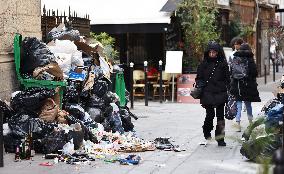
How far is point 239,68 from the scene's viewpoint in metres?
12.2

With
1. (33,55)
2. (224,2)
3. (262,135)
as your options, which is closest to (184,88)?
(224,2)

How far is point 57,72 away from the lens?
10.1 meters

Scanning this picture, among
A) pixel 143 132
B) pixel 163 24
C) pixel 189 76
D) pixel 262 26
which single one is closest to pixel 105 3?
pixel 163 24

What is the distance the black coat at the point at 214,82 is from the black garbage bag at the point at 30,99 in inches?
100

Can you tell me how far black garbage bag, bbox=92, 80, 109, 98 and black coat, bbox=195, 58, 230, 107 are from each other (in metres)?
1.81

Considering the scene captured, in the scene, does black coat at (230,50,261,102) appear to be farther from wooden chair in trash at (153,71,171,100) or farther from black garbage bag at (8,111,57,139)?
wooden chair in trash at (153,71,171,100)

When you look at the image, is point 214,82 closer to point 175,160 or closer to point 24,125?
point 175,160

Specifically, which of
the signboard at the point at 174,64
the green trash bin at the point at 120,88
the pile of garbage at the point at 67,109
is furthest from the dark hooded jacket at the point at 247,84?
the signboard at the point at 174,64

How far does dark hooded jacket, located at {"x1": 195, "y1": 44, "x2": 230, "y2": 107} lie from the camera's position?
10.4 m

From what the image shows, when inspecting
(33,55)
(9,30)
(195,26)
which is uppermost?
(195,26)

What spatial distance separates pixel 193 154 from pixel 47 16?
16.1 ft

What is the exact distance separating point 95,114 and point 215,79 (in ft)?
7.13

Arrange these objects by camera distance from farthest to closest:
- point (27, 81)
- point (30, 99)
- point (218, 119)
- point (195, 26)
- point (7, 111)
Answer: point (195, 26) → point (218, 119) → point (27, 81) → point (7, 111) → point (30, 99)

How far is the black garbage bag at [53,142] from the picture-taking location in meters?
8.90
